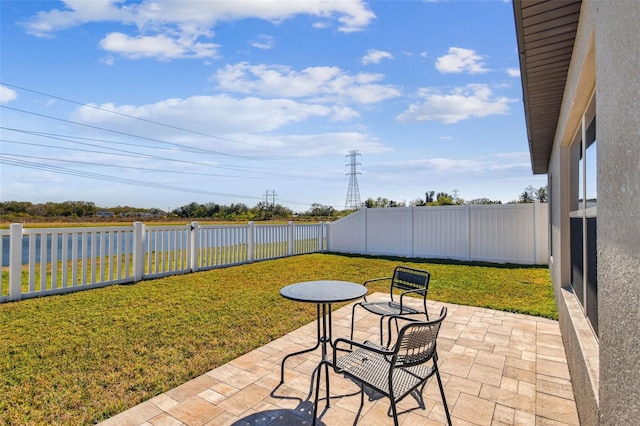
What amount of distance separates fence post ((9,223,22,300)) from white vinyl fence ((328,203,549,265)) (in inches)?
376

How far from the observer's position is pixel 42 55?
15391mm

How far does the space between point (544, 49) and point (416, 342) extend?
2.45 m

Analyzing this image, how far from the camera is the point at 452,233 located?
1089cm

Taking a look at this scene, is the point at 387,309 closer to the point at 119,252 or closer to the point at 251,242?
the point at 119,252

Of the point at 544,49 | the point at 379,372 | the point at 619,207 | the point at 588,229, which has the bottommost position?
the point at 379,372

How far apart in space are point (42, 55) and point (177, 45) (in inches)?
341

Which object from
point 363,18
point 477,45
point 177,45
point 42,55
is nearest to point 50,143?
point 42,55

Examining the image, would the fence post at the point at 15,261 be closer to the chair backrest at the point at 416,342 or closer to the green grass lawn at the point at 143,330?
the green grass lawn at the point at 143,330

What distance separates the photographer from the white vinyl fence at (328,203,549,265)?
9727mm

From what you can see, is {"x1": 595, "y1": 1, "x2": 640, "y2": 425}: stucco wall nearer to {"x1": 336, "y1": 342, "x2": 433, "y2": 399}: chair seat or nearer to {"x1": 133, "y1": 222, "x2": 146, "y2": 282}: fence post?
{"x1": 336, "y1": 342, "x2": 433, "y2": 399}: chair seat

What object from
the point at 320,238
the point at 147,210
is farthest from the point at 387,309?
the point at 147,210

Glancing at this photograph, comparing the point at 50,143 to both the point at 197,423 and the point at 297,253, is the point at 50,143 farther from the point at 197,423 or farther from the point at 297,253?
the point at 197,423

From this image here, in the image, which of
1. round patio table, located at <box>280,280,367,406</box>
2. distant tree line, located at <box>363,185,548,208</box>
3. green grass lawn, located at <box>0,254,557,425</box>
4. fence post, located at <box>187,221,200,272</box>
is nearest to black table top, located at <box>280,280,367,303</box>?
round patio table, located at <box>280,280,367,406</box>

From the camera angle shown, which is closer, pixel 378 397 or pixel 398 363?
pixel 398 363
